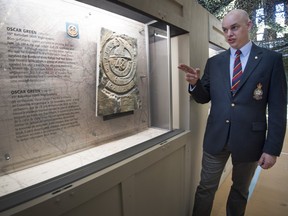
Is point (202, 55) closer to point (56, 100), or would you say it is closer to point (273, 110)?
point (273, 110)

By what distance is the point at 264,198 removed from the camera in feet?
6.97

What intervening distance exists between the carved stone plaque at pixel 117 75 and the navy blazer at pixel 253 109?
0.48 meters

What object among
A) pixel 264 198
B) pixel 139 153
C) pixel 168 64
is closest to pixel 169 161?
pixel 139 153

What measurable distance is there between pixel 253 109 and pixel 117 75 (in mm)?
912

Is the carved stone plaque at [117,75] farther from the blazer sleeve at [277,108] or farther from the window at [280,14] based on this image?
the window at [280,14]

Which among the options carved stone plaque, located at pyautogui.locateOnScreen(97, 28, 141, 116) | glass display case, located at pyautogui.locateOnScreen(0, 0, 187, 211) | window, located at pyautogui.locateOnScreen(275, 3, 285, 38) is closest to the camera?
glass display case, located at pyautogui.locateOnScreen(0, 0, 187, 211)

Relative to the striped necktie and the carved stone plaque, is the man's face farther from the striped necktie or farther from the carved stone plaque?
the carved stone plaque

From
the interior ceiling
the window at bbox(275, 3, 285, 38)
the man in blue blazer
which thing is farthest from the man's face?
the window at bbox(275, 3, 285, 38)

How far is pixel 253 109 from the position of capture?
1308 mm

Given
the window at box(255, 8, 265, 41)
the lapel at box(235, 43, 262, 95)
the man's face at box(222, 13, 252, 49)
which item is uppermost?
the window at box(255, 8, 265, 41)

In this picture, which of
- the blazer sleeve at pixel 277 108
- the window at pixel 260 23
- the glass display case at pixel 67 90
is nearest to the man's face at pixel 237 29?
the blazer sleeve at pixel 277 108

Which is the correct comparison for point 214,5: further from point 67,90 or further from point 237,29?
point 67,90

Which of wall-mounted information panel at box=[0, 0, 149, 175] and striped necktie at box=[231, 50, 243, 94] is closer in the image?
wall-mounted information panel at box=[0, 0, 149, 175]

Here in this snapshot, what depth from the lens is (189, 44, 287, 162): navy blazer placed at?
4.17ft
